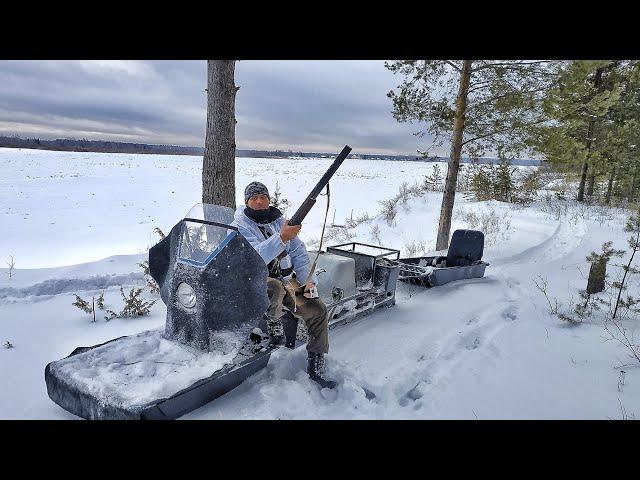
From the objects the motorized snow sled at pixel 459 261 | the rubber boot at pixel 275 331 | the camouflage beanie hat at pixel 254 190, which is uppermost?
the camouflage beanie hat at pixel 254 190

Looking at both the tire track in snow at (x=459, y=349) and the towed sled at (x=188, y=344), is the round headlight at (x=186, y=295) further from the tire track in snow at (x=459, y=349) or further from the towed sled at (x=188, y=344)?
the tire track in snow at (x=459, y=349)

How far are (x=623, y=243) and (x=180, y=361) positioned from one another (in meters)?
11.1

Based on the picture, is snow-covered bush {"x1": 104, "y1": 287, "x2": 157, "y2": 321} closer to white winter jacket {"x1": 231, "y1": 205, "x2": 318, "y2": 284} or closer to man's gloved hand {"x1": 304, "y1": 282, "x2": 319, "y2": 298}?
white winter jacket {"x1": 231, "y1": 205, "x2": 318, "y2": 284}

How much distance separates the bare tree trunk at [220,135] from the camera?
5.98 meters

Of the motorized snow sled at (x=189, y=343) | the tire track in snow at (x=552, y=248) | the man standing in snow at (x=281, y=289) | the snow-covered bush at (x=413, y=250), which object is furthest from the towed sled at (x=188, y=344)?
the tire track in snow at (x=552, y=248)

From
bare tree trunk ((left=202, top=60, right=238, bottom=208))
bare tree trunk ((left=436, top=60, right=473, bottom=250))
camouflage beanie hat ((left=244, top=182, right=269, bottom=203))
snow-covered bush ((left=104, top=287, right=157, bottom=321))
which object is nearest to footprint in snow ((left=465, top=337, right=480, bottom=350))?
camouflage beanie hat ((left=244, top=182, right=269, bottom=203))

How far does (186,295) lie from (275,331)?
1097 millimetres

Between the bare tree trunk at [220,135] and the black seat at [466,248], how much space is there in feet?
13.9

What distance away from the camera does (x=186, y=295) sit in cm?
347

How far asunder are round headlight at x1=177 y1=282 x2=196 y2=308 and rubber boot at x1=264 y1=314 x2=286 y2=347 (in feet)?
2.80

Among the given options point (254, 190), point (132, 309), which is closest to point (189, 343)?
point (254, 190)

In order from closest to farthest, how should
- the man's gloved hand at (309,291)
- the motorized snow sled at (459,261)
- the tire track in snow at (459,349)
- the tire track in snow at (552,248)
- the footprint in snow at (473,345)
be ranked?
the tire track in snow at (459,349)
the man's gloved hand at (309,291)
the footprint in snow at (473,345)
the motorized snow sled at (459,261)
the tire track in snow at (552,248)

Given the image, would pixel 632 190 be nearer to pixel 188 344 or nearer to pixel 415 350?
pixel 415 350
